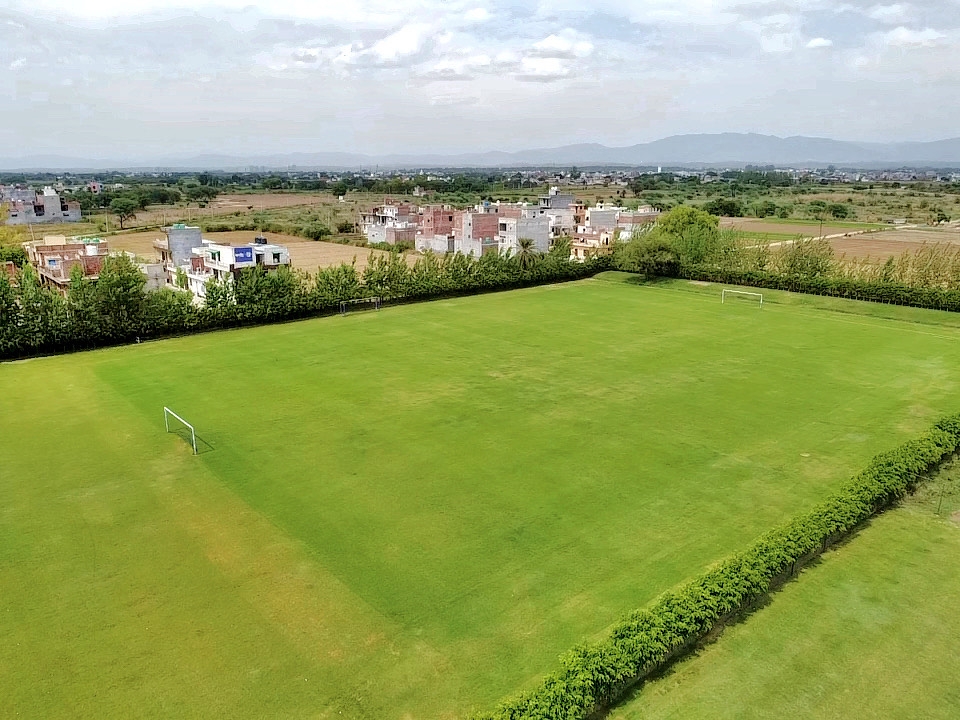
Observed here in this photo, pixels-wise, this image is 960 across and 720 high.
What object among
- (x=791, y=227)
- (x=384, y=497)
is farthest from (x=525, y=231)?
(x=384, y=497)

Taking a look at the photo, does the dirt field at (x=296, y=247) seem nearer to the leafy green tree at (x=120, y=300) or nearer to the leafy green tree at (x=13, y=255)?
the leafy green tree at (x=13, y=255)

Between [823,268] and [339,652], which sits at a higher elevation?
[823,268]

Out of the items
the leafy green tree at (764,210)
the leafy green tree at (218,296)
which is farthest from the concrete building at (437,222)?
the leafy green tree at (764,210)

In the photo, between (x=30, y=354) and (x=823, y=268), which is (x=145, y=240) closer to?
(x=30, y=354)

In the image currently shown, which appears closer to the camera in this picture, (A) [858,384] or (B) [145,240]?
(A) [858,384]

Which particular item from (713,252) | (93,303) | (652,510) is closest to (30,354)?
(93,303)

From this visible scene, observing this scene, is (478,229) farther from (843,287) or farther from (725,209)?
(725,209)

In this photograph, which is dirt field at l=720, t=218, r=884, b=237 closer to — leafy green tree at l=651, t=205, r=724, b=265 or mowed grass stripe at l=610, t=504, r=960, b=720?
leafy green tree at l=651, t=205, r=724, b=265
